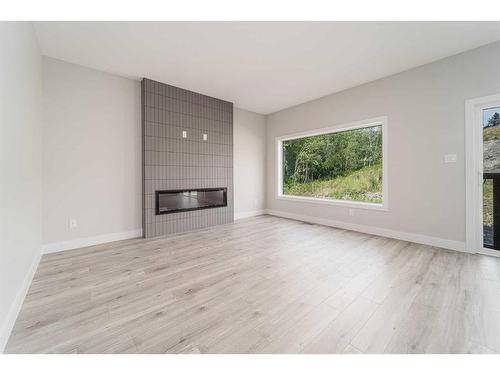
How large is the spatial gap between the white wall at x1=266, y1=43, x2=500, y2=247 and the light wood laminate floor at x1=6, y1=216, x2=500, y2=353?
50 centimetres

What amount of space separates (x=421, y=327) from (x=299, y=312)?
0.75 meters

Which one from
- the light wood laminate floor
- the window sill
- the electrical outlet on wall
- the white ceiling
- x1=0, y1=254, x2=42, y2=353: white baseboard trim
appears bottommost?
the light wood laminate floor

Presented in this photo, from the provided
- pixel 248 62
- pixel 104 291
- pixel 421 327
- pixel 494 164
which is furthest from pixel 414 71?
pixel 104 291

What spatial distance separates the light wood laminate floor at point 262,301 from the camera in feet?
3.81

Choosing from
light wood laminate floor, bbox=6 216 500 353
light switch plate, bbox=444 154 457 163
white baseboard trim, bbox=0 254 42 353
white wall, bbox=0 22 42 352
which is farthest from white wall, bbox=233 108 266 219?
light switch plate, bbox=444 154 457 163

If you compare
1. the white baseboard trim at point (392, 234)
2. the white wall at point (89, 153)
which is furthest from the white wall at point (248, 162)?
the white wall at point (89, 153)

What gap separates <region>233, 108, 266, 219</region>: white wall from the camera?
4.73m

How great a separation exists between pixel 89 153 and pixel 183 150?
4.42 ft

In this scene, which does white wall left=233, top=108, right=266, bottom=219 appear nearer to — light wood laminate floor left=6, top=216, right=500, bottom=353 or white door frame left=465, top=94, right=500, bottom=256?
light wood laminate floor left=6, top=216, right=500, bottom=353

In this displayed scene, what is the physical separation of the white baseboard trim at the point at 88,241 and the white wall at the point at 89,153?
0.03 m

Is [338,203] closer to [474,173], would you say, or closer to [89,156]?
[474,173]

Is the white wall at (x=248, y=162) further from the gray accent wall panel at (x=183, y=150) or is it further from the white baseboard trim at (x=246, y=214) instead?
the gray accent wall panel at (x=183, y=150)

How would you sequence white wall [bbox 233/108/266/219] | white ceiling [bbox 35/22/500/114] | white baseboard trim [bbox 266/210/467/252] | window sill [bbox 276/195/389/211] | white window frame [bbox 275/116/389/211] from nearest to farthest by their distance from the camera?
white ceiling [bbox 35/22/500/114], white baseboard trim [bbox 266/210/467/252], white window frame [bbox 275/116/389/211], window sill [bbox 276/195/389/211], white wall [bbox 233/108/266/219]

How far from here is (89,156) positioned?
2.88 metres
